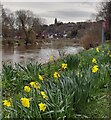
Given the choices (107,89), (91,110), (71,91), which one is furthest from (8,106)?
(107,89)

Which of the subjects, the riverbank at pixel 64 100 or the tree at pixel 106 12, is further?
the tree at pixel 106 12

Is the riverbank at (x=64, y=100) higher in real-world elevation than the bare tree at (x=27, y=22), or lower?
lower

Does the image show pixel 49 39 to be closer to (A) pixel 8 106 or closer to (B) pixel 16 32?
(B) pixel 16 32

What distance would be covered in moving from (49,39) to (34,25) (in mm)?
3592

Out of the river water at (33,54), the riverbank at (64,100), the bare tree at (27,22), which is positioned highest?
the bare tree at (27,22)

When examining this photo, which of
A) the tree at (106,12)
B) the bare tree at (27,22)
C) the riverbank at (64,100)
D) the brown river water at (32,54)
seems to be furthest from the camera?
the bare tree at (27,22)

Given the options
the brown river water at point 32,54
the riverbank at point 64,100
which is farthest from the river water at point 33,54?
the riverbank at point 64,100

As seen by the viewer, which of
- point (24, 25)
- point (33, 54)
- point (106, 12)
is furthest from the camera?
point (24, 25)

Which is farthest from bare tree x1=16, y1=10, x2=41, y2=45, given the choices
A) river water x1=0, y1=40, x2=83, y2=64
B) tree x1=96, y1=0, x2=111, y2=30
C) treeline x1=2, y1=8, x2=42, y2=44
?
river water x1=0, y1=40, x2=83, y2=64

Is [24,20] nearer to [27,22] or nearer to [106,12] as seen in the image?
[27,22]

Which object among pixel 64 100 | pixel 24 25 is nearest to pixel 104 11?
pixel 24 25

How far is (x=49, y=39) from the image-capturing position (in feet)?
169

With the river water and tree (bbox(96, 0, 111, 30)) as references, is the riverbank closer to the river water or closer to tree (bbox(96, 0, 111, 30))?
the river water

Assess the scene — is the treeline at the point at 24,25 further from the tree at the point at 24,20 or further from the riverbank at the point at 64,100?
the riverbank at the point at 64,100
